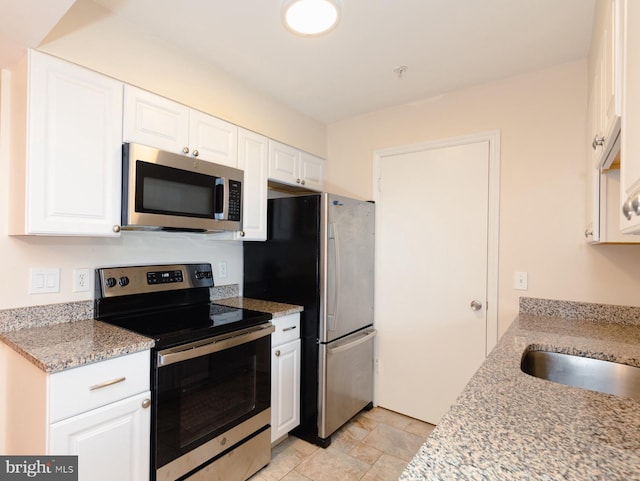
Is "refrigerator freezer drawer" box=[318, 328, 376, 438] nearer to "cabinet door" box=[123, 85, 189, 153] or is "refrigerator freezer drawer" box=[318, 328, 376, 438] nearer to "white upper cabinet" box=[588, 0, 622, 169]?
"cabinet door" box=[123, 85, 189, 153]

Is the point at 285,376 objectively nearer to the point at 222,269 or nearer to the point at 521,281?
the point at 222,269

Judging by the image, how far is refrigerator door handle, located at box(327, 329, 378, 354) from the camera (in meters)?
2.31

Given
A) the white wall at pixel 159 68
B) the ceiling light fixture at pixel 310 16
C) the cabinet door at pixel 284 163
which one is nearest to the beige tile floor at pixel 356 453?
the cabinet door at pixel 284 163

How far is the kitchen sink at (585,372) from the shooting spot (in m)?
1.32

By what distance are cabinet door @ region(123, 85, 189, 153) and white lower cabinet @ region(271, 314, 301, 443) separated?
3.88ft

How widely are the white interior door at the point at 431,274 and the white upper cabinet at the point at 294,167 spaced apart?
55 cm

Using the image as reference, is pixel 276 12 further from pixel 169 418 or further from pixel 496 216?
pixel 169 418

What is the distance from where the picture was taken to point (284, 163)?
102 inches

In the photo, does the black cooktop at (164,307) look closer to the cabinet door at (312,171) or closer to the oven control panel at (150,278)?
the oven control panel at (150,278)

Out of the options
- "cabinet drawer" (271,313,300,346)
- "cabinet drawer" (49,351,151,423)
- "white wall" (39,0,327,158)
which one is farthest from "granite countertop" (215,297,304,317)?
"white wall" (39,0,327,158)

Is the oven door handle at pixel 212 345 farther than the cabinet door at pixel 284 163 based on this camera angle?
No

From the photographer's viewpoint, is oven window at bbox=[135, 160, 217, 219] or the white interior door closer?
oven window at bbox=[135, 160, 217, 219]

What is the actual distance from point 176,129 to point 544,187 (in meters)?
2.22

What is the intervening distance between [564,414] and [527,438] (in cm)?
20
